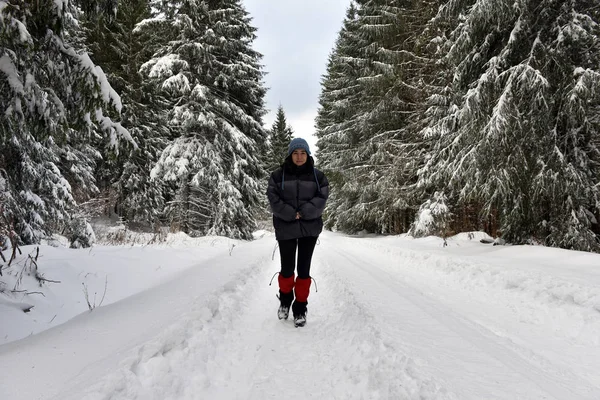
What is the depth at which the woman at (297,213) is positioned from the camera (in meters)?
3.83

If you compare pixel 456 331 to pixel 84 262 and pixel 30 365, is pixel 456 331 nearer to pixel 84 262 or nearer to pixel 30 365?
pixel 30 365

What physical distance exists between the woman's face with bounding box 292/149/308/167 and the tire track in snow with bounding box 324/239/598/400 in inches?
78.4

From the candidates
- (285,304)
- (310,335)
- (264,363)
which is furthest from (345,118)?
(264,363)

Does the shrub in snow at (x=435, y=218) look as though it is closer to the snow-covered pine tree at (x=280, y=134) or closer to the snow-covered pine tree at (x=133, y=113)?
the snow-covered pine tree at (x=133, y=113)

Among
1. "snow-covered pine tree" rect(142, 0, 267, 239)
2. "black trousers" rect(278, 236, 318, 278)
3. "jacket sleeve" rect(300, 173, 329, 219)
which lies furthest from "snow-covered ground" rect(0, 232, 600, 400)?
"snow-covered pine tree" rect(142, 0, 267, 239)

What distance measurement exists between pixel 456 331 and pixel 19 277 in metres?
5.65

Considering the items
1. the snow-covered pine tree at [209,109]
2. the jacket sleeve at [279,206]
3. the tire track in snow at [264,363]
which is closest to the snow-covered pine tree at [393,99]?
the snow-covered pine tree at [209,109]

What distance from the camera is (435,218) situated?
12.4m

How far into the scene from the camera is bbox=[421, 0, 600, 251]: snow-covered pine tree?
696 centimetres

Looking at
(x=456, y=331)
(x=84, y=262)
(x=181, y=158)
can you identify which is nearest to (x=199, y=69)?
(x=181, y=158)

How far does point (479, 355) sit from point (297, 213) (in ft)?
7.21

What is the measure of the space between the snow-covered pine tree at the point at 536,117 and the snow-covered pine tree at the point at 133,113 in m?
14.7

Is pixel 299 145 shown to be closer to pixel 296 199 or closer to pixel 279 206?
pixel 296 199

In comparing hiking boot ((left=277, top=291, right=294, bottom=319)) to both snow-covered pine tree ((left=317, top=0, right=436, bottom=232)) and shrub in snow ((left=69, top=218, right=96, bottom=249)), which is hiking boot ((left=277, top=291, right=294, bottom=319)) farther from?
snow-covered pine tree ((left=317, top=0, right=436, bottom=232))
